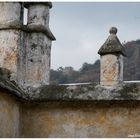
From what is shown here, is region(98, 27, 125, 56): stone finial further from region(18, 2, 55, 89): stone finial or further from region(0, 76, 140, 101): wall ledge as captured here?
region(18, 2, 55, 89): stone finial

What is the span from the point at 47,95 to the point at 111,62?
112 centimetres

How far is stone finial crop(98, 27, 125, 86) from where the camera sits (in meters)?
8.45

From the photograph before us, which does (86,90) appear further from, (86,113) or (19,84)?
(19,84)

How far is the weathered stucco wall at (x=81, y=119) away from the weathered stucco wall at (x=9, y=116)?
0.90 feet

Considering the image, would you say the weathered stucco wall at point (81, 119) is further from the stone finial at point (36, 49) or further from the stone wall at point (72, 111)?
the stone finial at point (36, 49)

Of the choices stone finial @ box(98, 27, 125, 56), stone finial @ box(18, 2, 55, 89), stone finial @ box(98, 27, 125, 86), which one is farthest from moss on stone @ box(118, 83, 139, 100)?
stone finial @ box(18, 2, 55, 89)

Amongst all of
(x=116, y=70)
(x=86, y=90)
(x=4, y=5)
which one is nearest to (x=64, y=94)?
(x=86, y=90)

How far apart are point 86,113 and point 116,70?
810mm

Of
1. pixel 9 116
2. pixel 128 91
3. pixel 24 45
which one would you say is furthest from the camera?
pixel 24 45

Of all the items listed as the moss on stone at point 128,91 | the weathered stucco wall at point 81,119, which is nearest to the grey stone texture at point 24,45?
the weathered stucco wall at point 81,119

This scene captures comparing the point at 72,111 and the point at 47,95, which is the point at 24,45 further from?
the point at 72,111

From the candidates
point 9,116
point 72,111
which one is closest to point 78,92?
point 72,111

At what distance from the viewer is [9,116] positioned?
8055 mm

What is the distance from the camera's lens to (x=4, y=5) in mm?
8945
